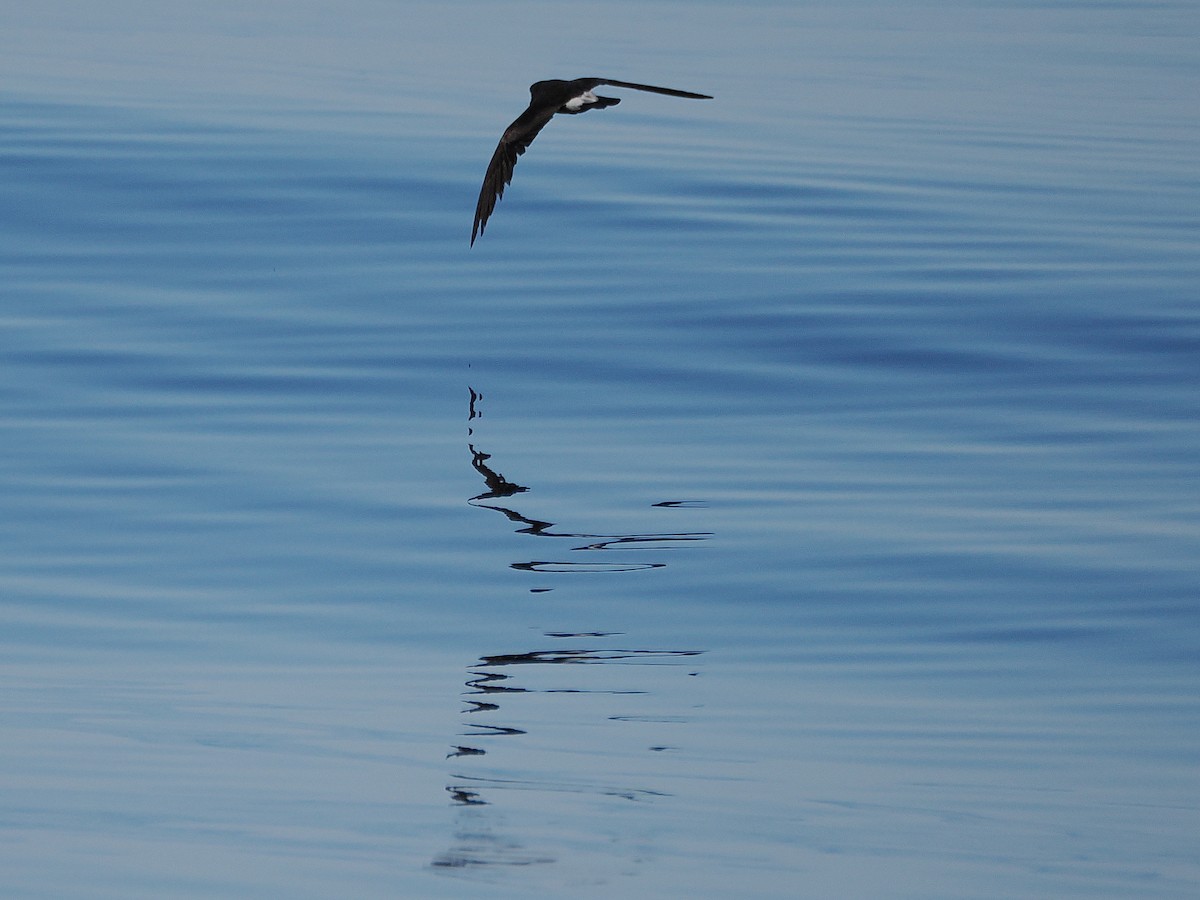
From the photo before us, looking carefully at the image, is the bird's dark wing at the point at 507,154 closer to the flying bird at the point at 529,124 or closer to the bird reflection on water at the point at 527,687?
the flying bird at the point at 529,124

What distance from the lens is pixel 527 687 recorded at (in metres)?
8.05

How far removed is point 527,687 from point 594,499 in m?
2.97

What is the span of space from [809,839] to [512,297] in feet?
33.0

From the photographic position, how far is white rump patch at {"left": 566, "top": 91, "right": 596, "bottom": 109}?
36.0ft

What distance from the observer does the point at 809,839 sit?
6.62m

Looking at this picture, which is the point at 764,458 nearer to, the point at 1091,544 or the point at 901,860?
the point at 1091,544

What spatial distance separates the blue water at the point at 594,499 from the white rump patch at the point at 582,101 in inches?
78.7

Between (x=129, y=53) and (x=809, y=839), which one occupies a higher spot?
(x=129, y=53)

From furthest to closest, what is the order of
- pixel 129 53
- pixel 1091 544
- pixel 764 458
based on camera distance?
pixel 129 53 → pixel 764 458 → pixel 1091 544

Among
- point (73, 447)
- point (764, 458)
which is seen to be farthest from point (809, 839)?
point (73, 447)

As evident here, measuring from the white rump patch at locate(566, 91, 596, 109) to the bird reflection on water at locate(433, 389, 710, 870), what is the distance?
2.04m

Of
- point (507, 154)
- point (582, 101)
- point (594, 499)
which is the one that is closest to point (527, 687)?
point (594, 499)

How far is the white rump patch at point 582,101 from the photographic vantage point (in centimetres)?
1098

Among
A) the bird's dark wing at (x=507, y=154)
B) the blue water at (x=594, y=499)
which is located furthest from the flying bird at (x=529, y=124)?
the blue water at (x=594, y=499)
